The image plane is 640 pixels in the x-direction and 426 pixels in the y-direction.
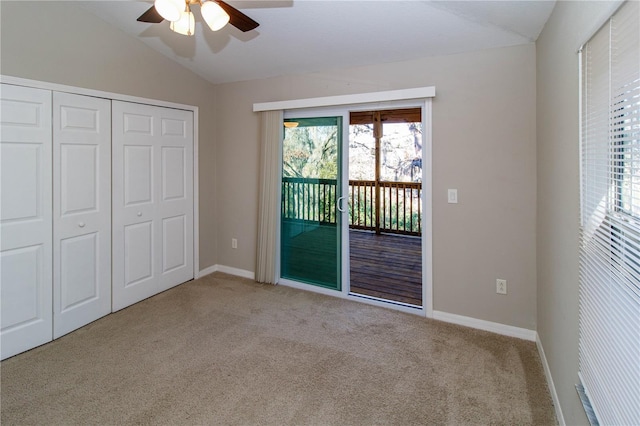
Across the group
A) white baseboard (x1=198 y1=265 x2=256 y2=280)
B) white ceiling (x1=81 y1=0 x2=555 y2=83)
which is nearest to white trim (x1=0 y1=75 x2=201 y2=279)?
white baseboard (x1=198 y1=265 x2=256 y2=280)

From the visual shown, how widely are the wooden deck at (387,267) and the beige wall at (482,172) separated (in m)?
0.69

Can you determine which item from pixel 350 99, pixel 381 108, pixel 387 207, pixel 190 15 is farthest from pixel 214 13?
pixel 387 207

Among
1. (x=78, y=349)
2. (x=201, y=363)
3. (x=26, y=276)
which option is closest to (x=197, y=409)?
(x=201, y=363)

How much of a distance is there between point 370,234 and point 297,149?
11.2ft

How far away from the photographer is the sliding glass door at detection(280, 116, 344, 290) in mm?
3609

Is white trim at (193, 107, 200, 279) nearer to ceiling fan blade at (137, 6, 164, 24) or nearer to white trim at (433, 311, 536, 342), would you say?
ceiling fan blade at (137, 6, 164, 24)

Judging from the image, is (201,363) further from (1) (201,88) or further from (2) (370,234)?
(2) (370,234)

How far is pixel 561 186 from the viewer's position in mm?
1901

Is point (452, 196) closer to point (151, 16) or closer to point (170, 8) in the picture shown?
point (170, 8)

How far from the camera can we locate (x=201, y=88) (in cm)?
407

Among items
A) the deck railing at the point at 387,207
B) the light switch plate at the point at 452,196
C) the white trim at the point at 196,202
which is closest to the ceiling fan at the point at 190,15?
the white trim at the point at 196,202

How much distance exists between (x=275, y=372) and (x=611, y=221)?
6.65 feet

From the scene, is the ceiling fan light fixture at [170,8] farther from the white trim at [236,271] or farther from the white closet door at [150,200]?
the white trim at [236,271]

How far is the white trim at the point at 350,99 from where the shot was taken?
117 inches
